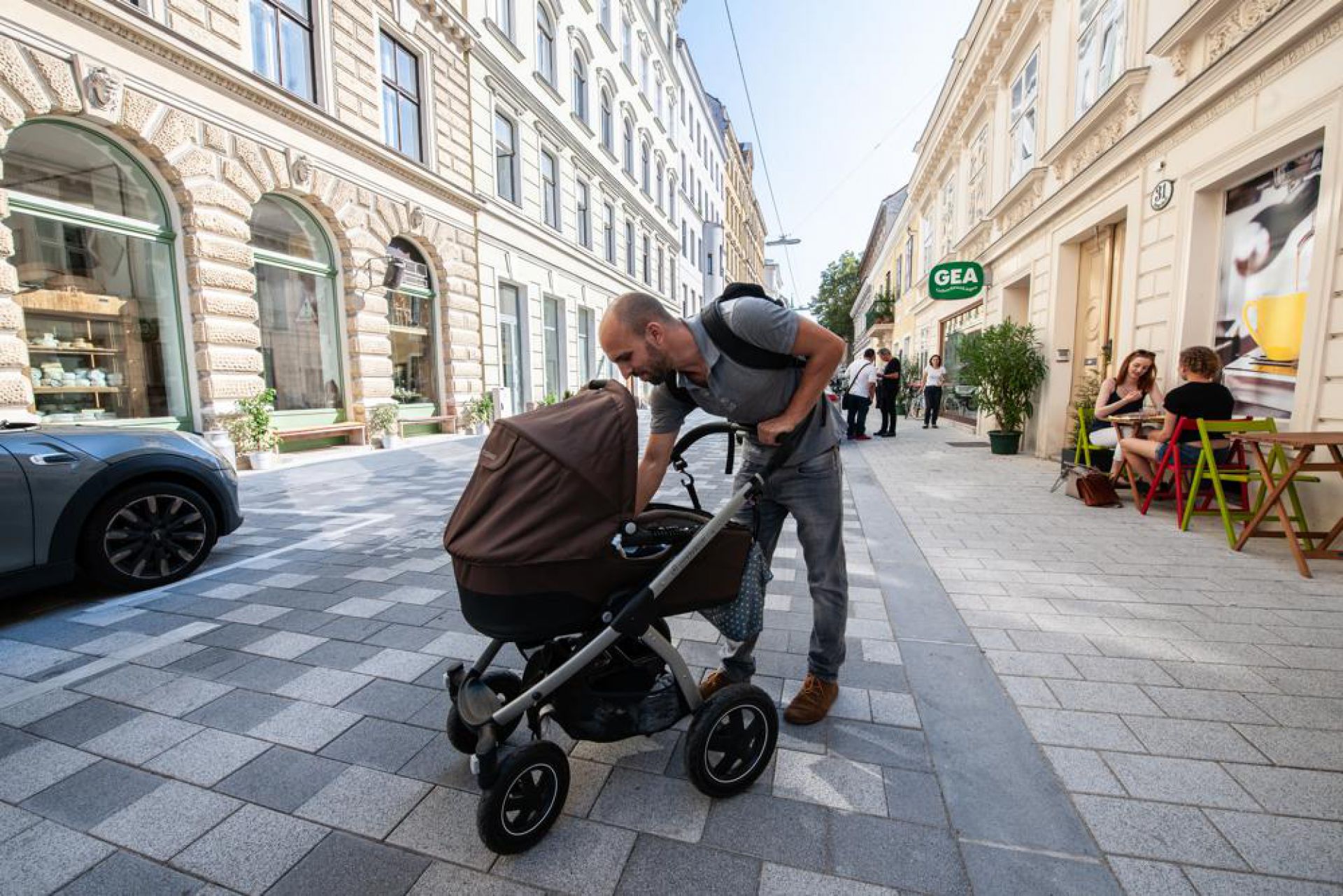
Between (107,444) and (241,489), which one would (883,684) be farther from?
(241,489)

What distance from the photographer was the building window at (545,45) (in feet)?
50.9

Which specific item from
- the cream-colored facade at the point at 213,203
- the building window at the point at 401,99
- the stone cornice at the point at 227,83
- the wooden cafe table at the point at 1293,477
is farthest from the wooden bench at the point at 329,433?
the wooden cafe table at the point at 1293,477

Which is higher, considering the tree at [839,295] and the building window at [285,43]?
the tree at [839,295]

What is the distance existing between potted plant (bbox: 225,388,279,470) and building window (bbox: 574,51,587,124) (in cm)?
1367

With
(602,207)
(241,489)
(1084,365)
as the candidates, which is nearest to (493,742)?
(241,489)

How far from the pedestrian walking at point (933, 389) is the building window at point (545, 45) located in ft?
40.4

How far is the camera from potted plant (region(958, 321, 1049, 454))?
9.43 metres

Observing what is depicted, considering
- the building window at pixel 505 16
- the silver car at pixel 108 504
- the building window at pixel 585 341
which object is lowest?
the silver car at pixel 108 504

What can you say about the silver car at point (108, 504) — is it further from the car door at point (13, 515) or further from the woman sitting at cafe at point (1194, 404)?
the woman sitting at cafe at point (1194, 404)

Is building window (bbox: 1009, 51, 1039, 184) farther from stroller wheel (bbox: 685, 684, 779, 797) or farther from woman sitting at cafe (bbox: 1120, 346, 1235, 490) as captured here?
stroller wheel (bbox: 685, 684, 779, 797)

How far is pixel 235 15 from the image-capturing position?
8.05 m

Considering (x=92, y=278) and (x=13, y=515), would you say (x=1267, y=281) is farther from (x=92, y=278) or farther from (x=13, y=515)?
(x=92, y=278)

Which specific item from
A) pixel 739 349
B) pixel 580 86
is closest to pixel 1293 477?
pixel 739 349

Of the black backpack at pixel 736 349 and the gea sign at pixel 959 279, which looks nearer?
the black backpack at pixel 736 349
